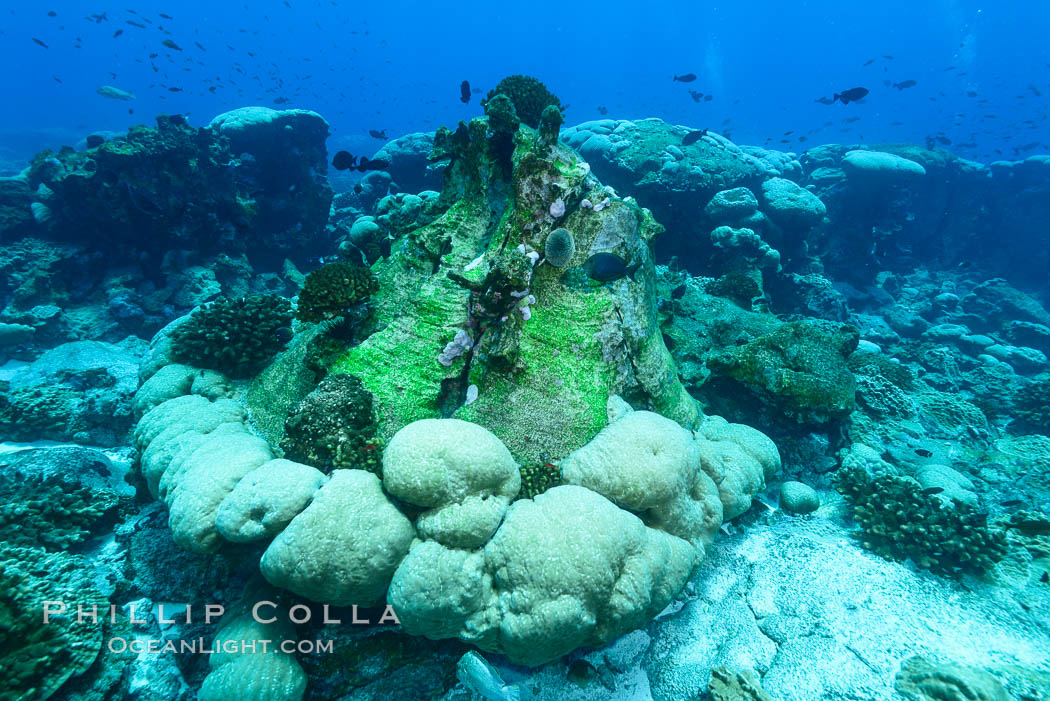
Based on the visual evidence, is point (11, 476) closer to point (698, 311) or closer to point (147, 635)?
point (147, 635)

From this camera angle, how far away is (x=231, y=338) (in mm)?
5781

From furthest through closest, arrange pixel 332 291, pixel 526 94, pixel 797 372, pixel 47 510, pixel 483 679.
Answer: pixel 526 94, pixel 797 372, pixel 332 291, pixel 47 510, pixel 483 679

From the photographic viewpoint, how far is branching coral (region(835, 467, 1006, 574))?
4977 millimetres

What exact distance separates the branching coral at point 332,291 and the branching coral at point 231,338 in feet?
3.69

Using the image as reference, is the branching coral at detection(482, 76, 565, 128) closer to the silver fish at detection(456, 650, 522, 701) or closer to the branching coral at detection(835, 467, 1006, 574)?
the silver fish at detection(456, 650, 522, 701)

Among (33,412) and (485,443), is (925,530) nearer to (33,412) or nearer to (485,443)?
(485,443)

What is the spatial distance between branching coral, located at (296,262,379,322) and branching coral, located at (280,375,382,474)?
1.01 meters

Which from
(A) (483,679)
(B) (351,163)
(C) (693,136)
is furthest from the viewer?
(C) (693,136)

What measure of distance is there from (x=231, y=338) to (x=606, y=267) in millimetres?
5377

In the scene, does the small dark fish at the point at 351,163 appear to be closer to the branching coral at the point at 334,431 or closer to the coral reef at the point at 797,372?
the branching coral at the point at 334,431

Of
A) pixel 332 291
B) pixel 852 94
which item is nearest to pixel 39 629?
pixel 332 291

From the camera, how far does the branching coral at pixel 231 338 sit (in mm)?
5738

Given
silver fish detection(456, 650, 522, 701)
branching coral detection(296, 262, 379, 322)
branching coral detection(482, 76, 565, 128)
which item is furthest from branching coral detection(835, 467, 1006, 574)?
branching coral detection(482, 76, 565, 128)

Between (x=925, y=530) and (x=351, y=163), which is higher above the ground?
(x=351, y=163)
